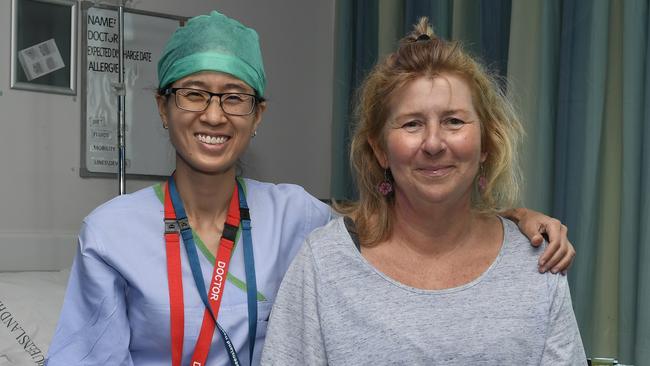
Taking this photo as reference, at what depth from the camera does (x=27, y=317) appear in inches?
94.3

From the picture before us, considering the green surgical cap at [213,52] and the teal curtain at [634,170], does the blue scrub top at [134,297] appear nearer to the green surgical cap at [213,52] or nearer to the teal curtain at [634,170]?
the green surgical cap at [213,52]

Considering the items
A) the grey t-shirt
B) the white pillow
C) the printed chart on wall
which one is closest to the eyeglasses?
the grey t-shirt

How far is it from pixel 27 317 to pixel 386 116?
1429 mm

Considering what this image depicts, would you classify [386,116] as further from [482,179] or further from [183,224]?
[183,224]

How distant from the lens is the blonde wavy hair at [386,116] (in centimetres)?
145

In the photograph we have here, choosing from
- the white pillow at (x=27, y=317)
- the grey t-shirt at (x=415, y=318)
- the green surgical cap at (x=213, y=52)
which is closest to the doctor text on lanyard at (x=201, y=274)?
the grey t-shirt at (x=415, y=318)

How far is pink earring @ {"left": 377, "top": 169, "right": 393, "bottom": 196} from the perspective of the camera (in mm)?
1526

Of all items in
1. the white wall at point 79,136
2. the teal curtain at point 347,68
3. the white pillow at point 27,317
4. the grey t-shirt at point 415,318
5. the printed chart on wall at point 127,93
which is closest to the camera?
the grey t-shirt at point 415,318

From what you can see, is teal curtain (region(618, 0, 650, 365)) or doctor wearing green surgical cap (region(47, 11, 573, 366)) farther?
teal curtain (region(618, 0, 650, 365))

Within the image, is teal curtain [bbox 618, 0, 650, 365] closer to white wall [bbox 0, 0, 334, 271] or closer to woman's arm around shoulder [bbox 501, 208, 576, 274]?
woman's arm around shoulder [bbox 501, 208, 576, 274]

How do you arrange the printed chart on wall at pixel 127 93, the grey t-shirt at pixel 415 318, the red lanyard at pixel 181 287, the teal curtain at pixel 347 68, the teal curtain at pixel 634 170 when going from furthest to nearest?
the teal curtain at pixel 347 68 < the printed chart on wall at pixel 127 93 < the teal curtain at pixel 634 170 < the red lanyard at pixel 181 287 < the grey t-shirt at pixel 415 318

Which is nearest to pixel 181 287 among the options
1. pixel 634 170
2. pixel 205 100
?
pixel 205 100

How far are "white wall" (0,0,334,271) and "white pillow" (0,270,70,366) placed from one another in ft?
0.99

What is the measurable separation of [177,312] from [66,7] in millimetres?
1811
